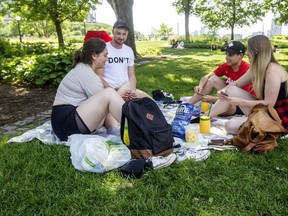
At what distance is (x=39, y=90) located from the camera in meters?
7.07

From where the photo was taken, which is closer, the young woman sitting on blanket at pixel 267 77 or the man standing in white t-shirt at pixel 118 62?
the young woman sitting on blanket at pixel 267 77

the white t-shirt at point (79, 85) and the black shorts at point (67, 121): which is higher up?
the white t-shirt at point (79, 85)

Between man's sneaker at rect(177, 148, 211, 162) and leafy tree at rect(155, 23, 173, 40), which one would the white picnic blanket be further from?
leafy tree at rect(155, 23, 173, 40)

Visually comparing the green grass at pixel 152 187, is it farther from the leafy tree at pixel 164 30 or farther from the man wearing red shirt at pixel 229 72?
the leafy tree at pixel 164 30

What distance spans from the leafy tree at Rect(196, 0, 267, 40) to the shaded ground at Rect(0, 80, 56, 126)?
31.1 m

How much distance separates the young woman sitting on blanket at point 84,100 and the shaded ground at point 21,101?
178cm

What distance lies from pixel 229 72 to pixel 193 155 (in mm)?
2273

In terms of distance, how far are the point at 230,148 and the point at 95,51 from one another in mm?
1924

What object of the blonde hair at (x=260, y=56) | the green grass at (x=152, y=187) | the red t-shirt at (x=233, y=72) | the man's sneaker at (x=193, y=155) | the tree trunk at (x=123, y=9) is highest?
the tree trunk at (x=123, y=9)

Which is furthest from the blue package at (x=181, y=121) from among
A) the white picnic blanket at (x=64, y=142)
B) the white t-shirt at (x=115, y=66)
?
the white t-shirt at (x=115, y=66)

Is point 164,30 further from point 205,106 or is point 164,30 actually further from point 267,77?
point 267,77

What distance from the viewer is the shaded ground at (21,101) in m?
5.26

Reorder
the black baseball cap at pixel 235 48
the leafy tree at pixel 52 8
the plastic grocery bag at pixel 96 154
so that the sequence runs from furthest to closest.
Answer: the leafy tree at pixel 52 8 < the black baseball cap at pixel 235 48 < the plastic grocery bag at pixel 96 154

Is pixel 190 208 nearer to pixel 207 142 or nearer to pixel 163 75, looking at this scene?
pixel 207 142
